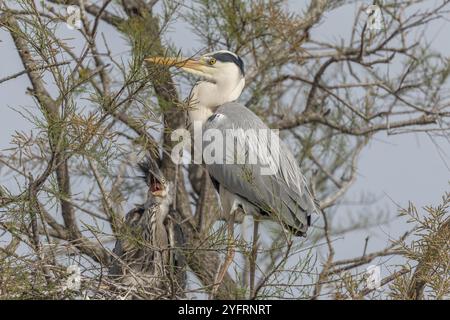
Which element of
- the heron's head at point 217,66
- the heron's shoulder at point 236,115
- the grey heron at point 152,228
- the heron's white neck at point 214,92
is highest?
the heron's head at point 217,66

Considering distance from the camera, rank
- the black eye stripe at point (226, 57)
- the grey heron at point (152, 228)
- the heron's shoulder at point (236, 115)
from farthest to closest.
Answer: the black eye stripe at point (226, 57) < the heron's shoulder at point (236, 115) < the grey heron at point (152, 228)

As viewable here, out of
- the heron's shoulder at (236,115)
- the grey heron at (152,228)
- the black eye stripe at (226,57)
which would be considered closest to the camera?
the grey heron at (152,228)

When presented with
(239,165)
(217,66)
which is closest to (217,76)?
(217,66)

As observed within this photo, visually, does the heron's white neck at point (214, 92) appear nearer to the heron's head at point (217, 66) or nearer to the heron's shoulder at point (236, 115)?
the heron's head at point (217, 66)

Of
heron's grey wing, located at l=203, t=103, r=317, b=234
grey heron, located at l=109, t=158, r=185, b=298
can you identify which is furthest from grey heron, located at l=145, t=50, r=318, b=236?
grey heron, located at l=109, t=158, r=185, b=298

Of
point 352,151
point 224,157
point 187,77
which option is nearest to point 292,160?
point 224,157

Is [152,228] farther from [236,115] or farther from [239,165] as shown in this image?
[236,115]

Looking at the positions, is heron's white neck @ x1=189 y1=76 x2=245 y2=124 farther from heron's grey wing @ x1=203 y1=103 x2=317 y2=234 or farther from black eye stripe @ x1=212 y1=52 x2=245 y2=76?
heron's grey wing @ x1=203 y1=103 x2=317 y2=234

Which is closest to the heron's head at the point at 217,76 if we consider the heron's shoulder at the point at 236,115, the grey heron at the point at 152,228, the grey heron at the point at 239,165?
the grey heron at the point at 239,165

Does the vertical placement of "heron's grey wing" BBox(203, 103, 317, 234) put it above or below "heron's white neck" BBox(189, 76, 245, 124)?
below

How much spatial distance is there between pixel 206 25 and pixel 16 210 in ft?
8.17

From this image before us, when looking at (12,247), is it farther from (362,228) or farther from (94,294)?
(362,228)

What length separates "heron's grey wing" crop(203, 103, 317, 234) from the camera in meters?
4.49

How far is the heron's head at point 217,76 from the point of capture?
500 cm
